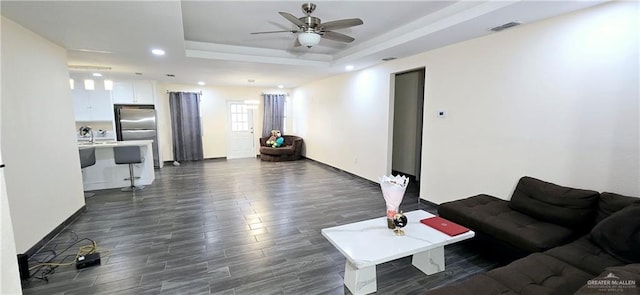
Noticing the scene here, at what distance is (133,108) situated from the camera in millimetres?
6977

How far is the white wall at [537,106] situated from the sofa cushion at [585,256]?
2.42ft

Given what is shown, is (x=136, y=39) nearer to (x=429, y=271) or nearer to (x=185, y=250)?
(x=185, y=250)

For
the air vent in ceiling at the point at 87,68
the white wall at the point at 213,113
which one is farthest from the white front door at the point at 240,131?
the air vent in ceiling at the point at 87,68

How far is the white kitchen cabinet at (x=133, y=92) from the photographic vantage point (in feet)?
22.2

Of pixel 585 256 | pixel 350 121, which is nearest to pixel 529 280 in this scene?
pixel 585 256

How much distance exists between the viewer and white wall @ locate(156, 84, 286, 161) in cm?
791

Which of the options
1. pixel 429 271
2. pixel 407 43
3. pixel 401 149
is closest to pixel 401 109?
pixel 401 149

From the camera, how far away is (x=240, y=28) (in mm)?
3676

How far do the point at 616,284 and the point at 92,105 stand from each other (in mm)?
8512

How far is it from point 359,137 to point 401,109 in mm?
1176

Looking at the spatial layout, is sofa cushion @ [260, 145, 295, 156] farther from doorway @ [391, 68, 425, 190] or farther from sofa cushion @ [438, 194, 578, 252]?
sofa cushion @ [438, 194, 578, 252]

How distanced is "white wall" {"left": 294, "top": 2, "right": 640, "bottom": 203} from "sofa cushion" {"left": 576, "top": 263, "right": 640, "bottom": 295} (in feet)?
4.64

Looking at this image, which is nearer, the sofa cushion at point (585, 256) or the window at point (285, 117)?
the sofa cushion at point (585, 256)

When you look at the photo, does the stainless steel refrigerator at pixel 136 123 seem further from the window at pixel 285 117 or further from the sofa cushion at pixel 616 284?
the sofa cushion at pixel 616 284
